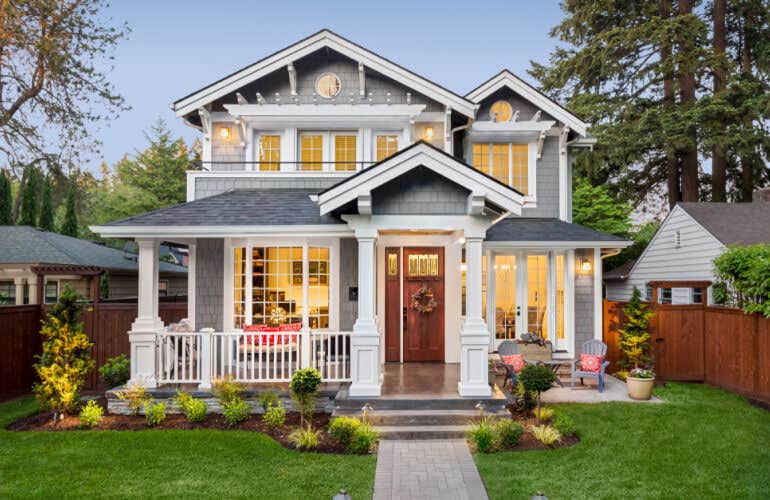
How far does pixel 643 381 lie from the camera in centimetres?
841

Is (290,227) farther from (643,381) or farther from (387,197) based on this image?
(643,381)

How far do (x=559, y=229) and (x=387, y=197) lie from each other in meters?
4.80

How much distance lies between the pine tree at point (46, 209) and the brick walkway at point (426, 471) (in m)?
20.7

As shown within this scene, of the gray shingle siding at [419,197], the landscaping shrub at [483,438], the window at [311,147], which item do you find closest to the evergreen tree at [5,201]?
the window at [311,147]

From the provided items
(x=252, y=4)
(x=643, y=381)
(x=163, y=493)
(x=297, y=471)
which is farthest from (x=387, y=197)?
(x=252, y=4)

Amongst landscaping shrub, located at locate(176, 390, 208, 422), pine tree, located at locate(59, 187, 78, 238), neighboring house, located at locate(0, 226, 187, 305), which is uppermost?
pine tree, located at locate(59, 187, 78, 238)

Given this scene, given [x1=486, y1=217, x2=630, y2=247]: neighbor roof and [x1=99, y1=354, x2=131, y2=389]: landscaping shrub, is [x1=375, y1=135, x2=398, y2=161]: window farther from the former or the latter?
[x1=99, y1=354, x2=131, y2=389]: landscaping shrub

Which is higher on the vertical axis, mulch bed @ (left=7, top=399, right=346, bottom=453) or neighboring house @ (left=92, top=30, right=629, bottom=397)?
neighboring house @ (left=92, top=30, right=629, bottom=397)

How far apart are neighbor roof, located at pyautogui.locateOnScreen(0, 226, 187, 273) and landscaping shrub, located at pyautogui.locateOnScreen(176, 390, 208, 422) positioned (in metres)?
9.62

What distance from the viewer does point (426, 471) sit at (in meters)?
5.61

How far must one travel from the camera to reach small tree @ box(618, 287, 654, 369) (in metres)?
9.43

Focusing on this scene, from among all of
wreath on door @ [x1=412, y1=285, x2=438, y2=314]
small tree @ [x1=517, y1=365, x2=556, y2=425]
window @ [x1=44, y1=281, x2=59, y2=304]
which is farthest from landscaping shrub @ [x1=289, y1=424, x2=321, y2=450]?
window @ [x1=44, y1=281, x2=59, y2=304]

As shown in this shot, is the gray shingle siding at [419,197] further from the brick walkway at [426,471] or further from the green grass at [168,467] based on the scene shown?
the green grass at [168,467]

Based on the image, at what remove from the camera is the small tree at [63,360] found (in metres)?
7.32
